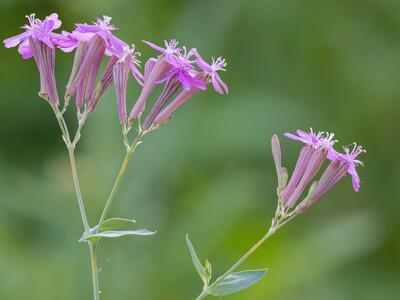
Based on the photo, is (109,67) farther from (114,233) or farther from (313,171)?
(313,171)

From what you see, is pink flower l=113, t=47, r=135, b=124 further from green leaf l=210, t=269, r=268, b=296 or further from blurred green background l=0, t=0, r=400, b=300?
blurred green background l=0, t=0, r=400, b=300

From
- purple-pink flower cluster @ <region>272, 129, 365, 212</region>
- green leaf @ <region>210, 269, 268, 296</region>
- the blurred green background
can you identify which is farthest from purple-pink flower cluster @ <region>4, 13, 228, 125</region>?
the blurred green background

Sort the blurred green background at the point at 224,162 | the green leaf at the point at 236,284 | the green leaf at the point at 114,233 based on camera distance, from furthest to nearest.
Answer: the blurred green background at the point at 224,162 → the green leaf at the point at 236,284 → the green leaf at the point at 114,233

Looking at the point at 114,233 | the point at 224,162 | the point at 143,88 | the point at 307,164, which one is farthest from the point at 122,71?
the point at 224,162

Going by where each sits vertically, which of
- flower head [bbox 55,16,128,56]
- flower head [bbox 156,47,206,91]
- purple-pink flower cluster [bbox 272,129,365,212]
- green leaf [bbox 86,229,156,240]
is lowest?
green leaf [bbox 86,229,156,240]

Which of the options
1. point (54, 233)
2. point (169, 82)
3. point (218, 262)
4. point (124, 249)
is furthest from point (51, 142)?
point (169, 82)

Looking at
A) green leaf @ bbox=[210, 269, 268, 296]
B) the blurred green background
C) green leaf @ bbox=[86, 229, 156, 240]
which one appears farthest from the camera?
the blurred green background

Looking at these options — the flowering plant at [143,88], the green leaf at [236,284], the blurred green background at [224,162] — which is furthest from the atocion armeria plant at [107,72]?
the blurred green background at [224,162]

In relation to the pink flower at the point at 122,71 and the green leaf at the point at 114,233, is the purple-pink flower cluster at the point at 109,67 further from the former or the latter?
→ the green leaf at the point at 114,233

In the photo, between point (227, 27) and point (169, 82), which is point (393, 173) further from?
point (169, 82)
